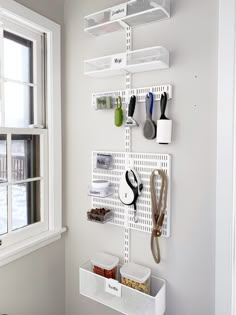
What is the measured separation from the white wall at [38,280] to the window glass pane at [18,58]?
0.67ft

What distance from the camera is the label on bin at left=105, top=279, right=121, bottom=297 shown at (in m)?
1.27

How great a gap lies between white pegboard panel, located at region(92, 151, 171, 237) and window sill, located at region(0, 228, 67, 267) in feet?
1.33

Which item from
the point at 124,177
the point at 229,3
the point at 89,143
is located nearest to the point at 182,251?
the point at 124,177

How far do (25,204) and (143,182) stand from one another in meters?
0.77

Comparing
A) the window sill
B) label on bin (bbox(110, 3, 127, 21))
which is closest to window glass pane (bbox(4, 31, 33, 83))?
label on bin (bbox(110, 3, 127, 21))

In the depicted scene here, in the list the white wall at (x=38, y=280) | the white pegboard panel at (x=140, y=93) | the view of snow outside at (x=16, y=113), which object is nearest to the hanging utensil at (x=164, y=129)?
the white pegboard panel at (x=140, y=93)

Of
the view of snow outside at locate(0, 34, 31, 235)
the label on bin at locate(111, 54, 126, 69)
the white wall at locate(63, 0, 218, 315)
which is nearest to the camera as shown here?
the white wall at locate(63, 0, 218, 315)

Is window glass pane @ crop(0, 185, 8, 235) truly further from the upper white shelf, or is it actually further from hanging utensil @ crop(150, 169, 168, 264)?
the upper white shelf

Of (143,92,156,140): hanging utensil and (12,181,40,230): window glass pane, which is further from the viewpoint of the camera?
(12,181,40,230): window glass pane

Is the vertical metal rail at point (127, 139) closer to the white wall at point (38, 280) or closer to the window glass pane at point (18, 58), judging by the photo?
the white wall at point (38, 280)

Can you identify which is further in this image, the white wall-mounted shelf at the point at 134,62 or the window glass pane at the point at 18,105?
the window glass pane at the point at 18,105

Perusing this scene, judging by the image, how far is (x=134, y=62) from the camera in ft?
4.12

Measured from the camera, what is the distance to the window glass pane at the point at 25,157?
1.41 metres

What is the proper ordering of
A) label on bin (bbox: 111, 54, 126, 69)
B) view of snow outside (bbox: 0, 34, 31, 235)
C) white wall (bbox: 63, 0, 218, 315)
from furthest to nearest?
1. view of snow outside (bbox: 0, 34, 31, 235)
2. label on bin (bbox: 111, 54, 126, 69)
3. white wall (bbox: 63, 0, 218, 315)
